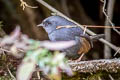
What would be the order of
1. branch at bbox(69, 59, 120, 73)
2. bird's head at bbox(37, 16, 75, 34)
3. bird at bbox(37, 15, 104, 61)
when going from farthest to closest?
bird's head at bbox(37, 16, 75, 34)
bird at bbox(37, 15, 104, 61)
branch at bbox(69, 59, 120, 73)

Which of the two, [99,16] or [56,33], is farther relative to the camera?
[99,16]

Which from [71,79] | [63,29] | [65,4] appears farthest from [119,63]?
[65,4]

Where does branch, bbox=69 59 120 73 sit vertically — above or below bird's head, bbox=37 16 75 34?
below

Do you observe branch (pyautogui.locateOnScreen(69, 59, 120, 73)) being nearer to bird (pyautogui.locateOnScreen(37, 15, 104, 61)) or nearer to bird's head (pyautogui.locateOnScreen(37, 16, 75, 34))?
bird (pyautogui.locateOnScreen(37, 15, 104, 61))

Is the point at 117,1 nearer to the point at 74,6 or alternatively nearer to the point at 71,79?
the point at 74,6

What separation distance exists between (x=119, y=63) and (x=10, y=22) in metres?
3.26

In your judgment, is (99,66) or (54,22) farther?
(54,22)

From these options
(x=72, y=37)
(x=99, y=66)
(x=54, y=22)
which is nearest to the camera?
(x=99, y=66)

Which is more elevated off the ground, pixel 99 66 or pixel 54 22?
pixel 54 22

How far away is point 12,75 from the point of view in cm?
267

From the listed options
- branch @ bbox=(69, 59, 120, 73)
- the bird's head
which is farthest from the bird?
branch @ bbox=(69, 59, 120, 73)

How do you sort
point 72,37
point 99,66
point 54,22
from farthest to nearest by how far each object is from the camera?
point 54,22 < point 72,37 < point 99,66

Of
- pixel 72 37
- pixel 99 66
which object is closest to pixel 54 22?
pixel 72 37

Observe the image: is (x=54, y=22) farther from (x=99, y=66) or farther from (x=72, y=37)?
(x=99, y=66)
